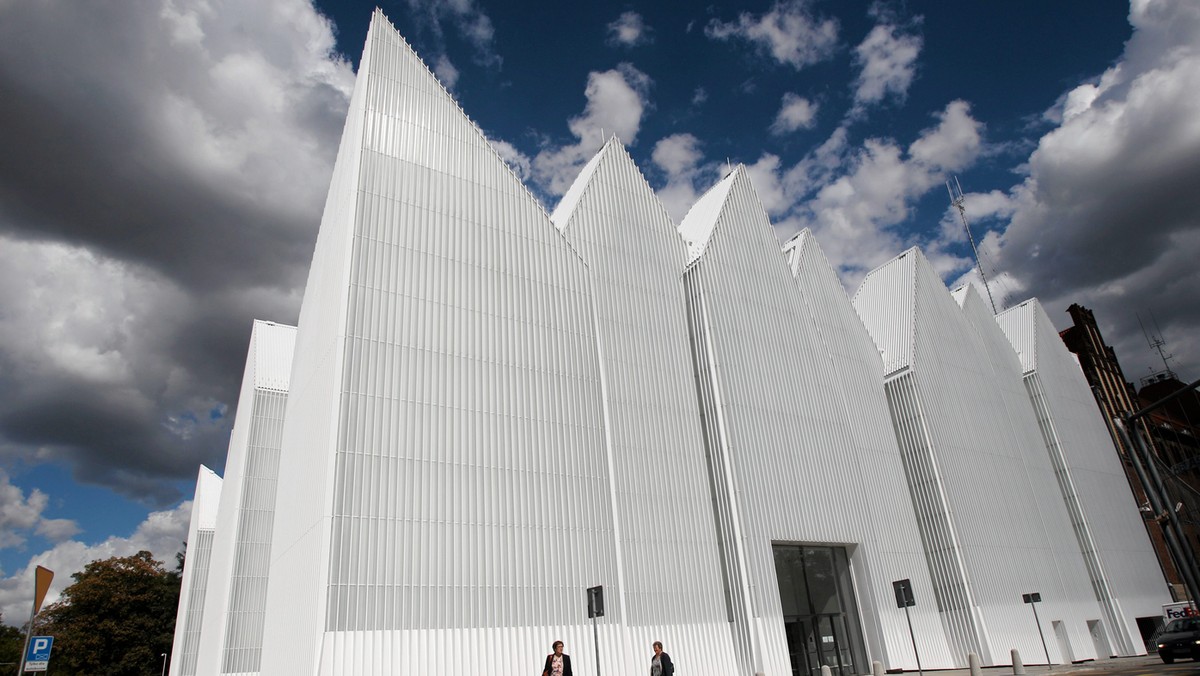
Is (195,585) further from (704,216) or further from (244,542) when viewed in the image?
(704,216)

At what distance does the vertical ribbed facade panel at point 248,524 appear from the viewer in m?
29.9

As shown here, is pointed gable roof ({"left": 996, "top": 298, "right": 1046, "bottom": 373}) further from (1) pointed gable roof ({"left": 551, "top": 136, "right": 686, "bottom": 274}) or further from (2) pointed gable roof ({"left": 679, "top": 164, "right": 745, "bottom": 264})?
(1) pointed gable roof ({"left": 551, "top": 136, "right": 686, "bottom": 274})

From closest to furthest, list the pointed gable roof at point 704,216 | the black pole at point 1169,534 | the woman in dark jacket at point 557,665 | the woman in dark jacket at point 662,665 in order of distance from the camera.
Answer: the black pole at point 1169,534, the woman in dark jacket at point 557,665, the woman in dark jacket at point 662,665, the pointed gable roof at point 704,216

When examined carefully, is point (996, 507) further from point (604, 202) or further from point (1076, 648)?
point (604, 202)

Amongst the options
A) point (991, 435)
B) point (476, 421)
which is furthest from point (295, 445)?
point (991, 435)

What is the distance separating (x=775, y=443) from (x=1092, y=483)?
28255 mm

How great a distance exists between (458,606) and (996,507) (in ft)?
95.9

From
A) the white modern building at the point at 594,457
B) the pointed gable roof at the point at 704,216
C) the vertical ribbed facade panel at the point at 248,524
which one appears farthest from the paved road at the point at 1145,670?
the vertical ribbed facade panel at the point at 248,524

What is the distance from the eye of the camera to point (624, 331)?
26.5m

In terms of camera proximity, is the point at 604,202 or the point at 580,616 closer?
the point at 580,616

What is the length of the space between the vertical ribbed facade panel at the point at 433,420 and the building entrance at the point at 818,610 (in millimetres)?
9280

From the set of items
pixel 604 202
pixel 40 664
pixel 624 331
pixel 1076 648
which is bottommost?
pixel 1076 648

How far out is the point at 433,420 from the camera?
64.2 feet

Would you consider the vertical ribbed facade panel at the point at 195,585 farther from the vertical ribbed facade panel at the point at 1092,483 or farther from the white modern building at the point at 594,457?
the vertical ribbed facade panel at the point at 1092,483
